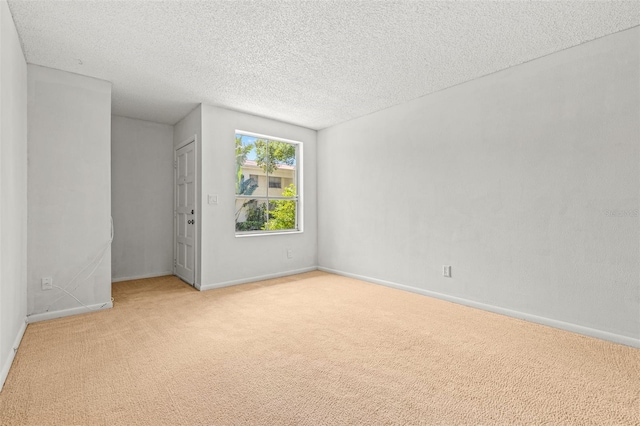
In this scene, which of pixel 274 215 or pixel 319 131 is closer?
pixel 274 215

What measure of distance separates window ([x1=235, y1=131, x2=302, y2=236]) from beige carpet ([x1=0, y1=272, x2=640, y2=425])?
1.84m

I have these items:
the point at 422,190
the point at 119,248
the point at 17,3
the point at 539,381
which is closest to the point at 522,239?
the point at 422,190

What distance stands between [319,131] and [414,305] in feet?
10.8

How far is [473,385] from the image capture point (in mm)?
1829

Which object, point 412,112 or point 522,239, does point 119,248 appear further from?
point 522,239

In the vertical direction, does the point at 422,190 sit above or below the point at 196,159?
below

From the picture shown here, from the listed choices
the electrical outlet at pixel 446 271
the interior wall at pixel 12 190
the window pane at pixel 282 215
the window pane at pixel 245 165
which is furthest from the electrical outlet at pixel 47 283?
the electrical outlet at pixel 446 271

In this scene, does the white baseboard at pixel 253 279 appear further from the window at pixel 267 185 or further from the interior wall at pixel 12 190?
the interior wall at pixel 12 190

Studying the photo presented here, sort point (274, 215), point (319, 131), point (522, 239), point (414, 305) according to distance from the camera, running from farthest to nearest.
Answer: point (319, 131) → point (274, 215) → point (414, 305) → point (522, 239)

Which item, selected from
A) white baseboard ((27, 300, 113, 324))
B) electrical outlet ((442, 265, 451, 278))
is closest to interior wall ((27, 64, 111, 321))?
white baseboard ((27, 300, 113, 324))

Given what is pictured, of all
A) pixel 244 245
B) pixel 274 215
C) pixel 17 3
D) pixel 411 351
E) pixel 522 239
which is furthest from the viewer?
pixel 274 215

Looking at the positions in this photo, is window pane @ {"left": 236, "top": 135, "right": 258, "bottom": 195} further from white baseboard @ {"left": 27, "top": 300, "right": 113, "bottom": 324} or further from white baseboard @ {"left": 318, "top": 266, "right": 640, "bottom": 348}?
white baseboard @ {"left": 318, "top": 266, "right": 640, "bottom": 348}

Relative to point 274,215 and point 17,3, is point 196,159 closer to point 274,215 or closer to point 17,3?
point 274,215

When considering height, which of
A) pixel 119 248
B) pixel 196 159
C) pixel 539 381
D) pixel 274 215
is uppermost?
pixel 196 159
